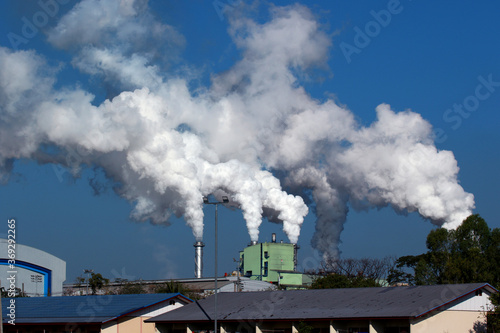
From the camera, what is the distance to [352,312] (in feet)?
134

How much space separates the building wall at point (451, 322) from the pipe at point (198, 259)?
66.3m

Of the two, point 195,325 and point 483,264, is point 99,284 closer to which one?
point 195,325

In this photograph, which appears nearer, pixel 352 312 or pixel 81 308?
pixel 352 312

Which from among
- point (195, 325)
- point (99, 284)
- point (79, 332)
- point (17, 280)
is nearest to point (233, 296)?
point (195, 325)

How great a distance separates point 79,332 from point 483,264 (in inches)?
A: 1811

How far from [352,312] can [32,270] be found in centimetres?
5496

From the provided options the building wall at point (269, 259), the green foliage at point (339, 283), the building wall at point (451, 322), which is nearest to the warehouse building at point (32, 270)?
the green foliage at point (339, 283)

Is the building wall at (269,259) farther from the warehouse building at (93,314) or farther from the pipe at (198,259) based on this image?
the warehouse building at (93,314)

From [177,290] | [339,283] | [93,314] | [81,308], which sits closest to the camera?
[93,314]

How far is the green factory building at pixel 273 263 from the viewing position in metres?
112

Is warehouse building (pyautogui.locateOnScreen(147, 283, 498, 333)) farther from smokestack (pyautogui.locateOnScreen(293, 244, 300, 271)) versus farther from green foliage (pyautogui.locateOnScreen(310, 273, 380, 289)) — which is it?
smokestack (pyautogui.locateOnScreen(293, 244, 300, 271))

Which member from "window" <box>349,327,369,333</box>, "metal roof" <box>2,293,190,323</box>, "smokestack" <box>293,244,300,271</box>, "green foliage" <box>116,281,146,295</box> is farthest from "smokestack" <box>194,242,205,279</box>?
"window" <box>349,327,369,333</box>

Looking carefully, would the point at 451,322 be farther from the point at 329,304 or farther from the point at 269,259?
the point at 269,259

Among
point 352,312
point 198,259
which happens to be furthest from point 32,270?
point 352,312
